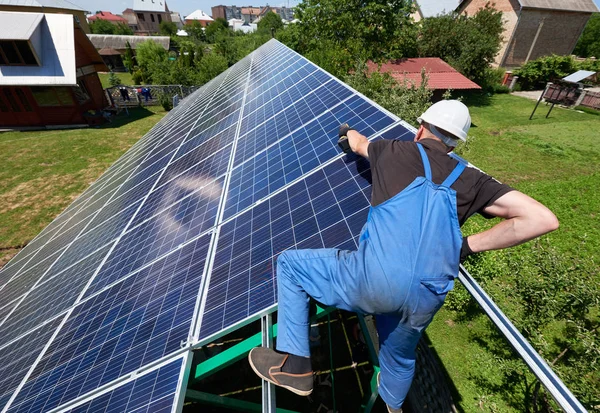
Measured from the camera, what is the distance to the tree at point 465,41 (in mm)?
32406

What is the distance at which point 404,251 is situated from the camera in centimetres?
230

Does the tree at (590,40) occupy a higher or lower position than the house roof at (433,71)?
higher

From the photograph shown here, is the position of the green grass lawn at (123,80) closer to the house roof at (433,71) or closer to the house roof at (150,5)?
the house roof at (433,71)

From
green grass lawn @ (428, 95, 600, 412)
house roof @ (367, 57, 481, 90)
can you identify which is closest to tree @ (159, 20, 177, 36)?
house roof @ (367, 57, 481, 90)

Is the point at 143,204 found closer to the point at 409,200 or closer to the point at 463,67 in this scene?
the point at 409,200

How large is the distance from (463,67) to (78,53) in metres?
42.6

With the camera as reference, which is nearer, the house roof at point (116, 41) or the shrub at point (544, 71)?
the shrub at point (544, 71)

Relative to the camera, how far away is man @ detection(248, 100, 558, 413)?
230cm

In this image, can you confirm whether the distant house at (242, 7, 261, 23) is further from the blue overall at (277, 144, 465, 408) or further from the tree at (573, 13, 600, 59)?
the blue overall at (277, 144, 465, 408)

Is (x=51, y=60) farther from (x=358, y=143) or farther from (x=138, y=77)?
(x=358, y=143)

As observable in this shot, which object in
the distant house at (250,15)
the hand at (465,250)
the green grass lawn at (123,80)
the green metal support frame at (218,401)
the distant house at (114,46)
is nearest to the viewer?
the hand at (465,250)

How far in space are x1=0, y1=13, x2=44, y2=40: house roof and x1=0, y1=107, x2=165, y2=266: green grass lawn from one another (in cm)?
794

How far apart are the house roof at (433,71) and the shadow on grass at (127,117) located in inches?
979

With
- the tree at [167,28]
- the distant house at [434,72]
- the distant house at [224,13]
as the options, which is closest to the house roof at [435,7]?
the distant house at [434,72]
